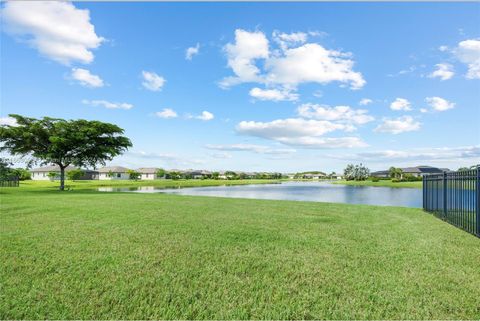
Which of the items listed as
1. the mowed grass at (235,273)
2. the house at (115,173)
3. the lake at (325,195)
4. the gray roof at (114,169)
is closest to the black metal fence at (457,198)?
the mowed grass at (235,273)

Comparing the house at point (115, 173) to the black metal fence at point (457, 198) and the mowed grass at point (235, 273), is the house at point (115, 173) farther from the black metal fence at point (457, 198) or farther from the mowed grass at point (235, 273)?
the black metal fence at point (457, 198)

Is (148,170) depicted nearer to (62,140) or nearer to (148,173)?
(148,173)

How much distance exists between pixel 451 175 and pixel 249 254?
7.54 metres

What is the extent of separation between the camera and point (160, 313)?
306cm

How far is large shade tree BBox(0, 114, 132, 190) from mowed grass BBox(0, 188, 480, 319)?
21014mm

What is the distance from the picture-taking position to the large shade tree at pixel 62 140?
80.8 feet

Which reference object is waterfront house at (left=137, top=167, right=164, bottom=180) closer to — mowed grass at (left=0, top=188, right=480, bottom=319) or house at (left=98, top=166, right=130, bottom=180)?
house at (left=98, top=166, right=130, bottom=180)

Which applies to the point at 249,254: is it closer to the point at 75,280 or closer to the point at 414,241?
the point at 75,280

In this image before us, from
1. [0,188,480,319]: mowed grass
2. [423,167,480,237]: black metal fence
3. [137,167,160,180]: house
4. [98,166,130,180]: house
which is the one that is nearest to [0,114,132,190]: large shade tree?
[0,188,480,319]: mowed grass

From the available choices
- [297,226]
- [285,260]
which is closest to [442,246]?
[297,226]

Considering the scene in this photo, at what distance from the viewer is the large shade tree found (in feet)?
80.8

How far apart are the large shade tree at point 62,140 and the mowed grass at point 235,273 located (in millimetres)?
21014

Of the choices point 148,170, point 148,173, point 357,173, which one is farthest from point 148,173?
point 357,173

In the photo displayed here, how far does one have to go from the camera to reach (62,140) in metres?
24.2
